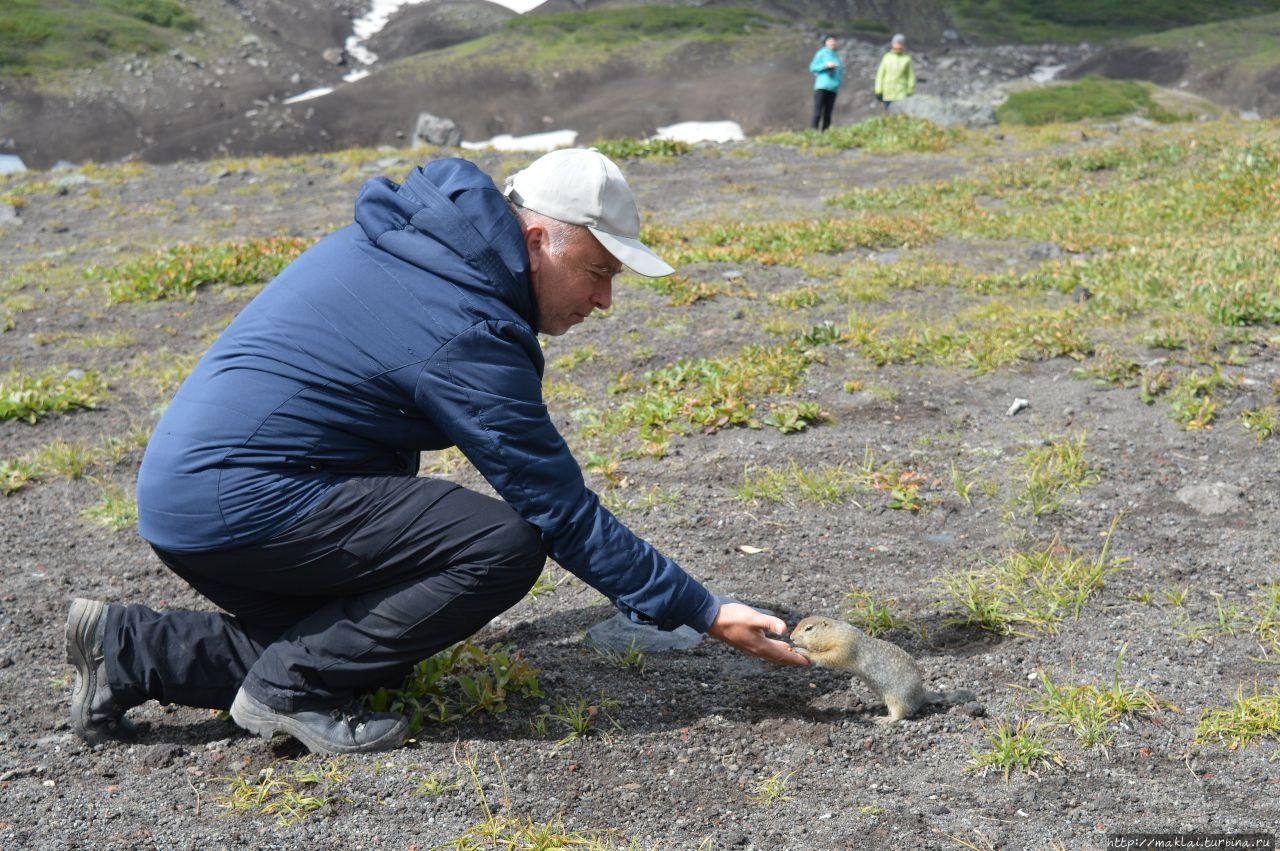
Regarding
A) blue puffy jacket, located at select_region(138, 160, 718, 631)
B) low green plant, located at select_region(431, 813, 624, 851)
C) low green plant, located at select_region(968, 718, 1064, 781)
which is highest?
blue puffy jacket, located at select_region(138, 160, 718, 631)

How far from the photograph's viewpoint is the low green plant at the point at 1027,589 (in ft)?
15.9

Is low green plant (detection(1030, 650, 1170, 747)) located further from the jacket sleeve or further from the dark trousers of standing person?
the dark trousers of standing person

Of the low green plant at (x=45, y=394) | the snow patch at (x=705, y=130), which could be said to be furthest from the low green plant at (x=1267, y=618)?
the snow patch at (x=705, y=130)

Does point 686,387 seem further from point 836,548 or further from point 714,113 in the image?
point 714,113

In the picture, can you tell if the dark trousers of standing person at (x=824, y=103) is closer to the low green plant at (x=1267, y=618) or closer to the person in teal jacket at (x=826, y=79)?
the person in teal jacket at (x=826, y=79)

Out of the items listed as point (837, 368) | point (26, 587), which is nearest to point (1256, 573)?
point (837, 368)

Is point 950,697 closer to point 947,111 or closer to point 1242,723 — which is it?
point 1242,723

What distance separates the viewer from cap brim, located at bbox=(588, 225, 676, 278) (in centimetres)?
369

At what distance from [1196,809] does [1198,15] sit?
81.3 metres

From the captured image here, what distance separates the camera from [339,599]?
13.3 feet

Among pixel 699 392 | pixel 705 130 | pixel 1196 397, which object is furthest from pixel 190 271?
pixel 705 130

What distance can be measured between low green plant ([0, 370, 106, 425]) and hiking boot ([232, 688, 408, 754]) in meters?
4.91

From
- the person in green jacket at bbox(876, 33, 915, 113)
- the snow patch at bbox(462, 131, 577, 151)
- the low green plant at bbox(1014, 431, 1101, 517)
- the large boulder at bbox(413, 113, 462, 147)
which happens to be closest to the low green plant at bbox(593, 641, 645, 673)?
the low green plant at bbox(1014, 431, 1101, 517)

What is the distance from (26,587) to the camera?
5590mm
